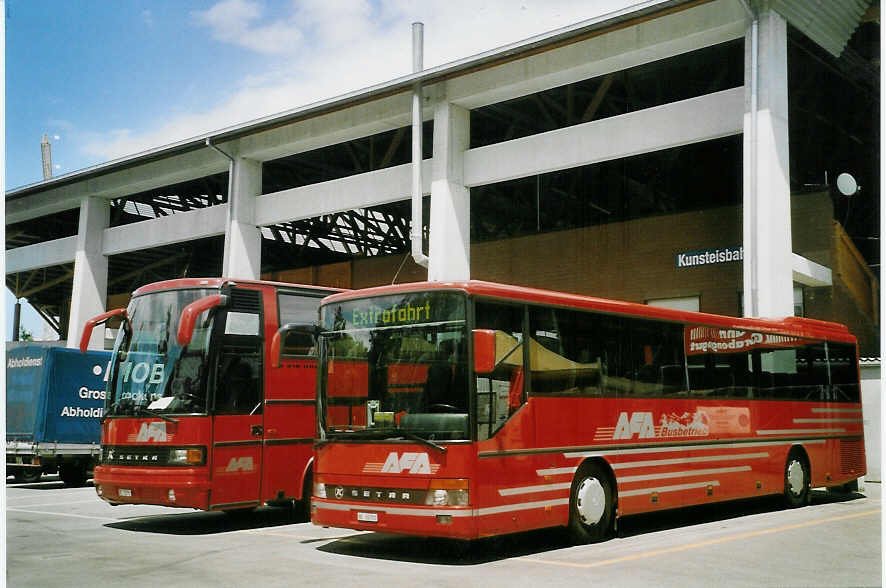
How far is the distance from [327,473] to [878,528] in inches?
266

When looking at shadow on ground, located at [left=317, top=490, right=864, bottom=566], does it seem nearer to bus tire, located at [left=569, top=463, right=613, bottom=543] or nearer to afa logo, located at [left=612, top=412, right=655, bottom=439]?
bus tire, located at [left=569, top=463, right=613, bottom=543]

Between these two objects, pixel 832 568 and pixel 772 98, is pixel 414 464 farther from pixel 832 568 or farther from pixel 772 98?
pixel 772 98

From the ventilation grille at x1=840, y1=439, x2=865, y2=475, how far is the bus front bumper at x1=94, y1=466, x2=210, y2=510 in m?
10.1

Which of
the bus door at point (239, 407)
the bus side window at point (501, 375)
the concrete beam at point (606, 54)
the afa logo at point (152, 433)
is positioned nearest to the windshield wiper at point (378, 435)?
the bus side window at point (501, 375)

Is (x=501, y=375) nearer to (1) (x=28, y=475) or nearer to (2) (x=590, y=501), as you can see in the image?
(2) (x=590, y=501)

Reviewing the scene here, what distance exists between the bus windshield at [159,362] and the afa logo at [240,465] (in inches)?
30.6

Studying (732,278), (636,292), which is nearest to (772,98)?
(732,278)

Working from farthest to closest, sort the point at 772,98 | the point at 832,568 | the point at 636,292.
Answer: the point at 636,292 < the point at 772,98 < the point at 832,568

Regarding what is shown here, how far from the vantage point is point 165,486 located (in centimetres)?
1124

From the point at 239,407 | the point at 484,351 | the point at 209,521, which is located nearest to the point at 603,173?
the point at 209,521

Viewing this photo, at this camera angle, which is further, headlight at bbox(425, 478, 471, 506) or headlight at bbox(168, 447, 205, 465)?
headlight at bbox(168, 447, 205, 465)

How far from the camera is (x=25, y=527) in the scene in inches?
468

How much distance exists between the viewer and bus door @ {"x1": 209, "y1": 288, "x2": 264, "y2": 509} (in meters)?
11.5

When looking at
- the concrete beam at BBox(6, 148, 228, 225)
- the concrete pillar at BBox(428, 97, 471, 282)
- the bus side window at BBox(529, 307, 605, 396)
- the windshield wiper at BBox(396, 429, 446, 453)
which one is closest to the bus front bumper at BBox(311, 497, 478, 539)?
the windshield wiper at BBox(396, 429, 446, 453)
